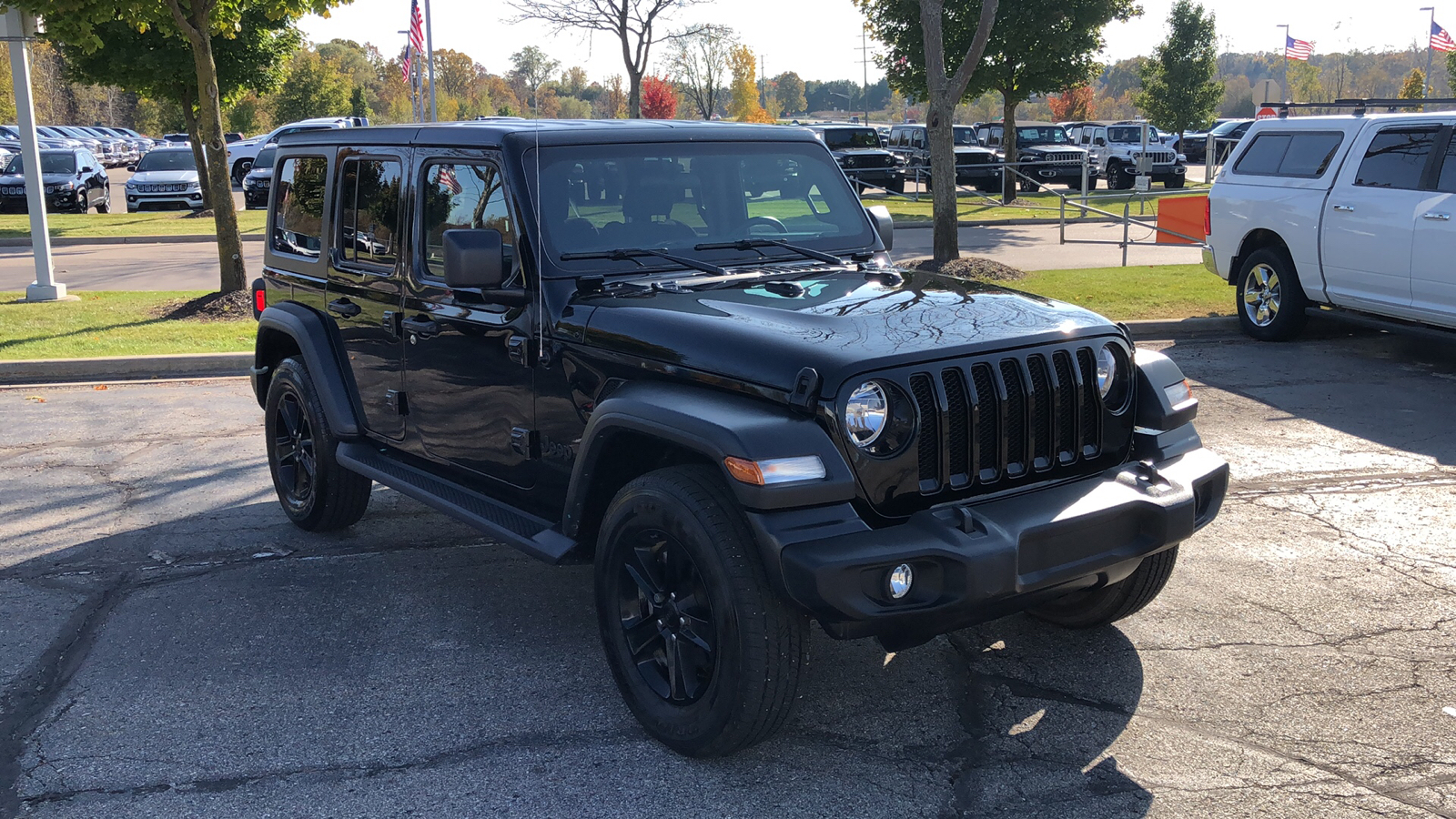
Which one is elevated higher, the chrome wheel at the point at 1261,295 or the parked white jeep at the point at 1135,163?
the parked white jeep at the point at 1135,163

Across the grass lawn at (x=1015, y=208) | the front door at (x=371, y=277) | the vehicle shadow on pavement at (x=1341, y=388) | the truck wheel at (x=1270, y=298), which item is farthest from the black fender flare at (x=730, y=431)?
the grass lawn at (x=1015, y=208)

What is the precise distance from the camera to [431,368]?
4.87 m

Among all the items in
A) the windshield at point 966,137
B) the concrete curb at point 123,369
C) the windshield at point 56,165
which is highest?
the windshield at point 966,137

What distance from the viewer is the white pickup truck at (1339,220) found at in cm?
883

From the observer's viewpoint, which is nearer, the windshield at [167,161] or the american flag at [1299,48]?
the windshield at [167,161]

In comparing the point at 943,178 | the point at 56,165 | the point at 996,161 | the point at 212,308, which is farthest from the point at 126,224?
the point at 996,161

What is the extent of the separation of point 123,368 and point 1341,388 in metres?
9.51

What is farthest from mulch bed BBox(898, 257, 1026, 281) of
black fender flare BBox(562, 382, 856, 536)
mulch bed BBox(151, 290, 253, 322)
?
black fender flare BBox(562, 382, 856, 536)


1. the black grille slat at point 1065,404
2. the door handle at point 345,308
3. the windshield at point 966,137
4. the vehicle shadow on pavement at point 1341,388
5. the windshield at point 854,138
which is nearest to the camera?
the black grille slat at point 1065,404

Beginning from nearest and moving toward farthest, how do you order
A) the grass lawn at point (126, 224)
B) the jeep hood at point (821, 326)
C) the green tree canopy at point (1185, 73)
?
the jeep hood at point (821, 326) → the grass lawn at point (126, 224) → the green tree canopy at point (1185, 73)

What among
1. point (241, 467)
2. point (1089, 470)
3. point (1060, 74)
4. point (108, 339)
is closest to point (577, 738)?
point (1089, 470)

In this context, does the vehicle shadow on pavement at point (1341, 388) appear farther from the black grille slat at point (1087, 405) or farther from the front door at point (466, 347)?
the front door at point (466, 347)

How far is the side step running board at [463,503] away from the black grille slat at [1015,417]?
1453 millimetres

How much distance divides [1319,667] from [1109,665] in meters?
0.72
